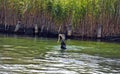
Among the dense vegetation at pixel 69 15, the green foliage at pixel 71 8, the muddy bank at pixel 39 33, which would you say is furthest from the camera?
the green foliage at pixel 71 8

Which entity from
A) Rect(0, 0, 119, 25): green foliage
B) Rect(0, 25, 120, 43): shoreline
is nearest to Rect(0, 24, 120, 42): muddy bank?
Rect(0, 25, 120, 43): shoreline

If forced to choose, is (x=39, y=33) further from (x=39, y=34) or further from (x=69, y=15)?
(x=69, y=15)

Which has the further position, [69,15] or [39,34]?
[69,15]

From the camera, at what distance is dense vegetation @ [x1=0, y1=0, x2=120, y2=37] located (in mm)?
43531

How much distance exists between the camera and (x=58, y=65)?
21531 mm

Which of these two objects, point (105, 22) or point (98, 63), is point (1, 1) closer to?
point (105, 22)

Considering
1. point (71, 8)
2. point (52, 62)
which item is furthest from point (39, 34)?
point (52, 62)

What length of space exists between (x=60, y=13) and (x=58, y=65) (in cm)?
2476

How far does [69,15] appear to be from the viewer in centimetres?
4559

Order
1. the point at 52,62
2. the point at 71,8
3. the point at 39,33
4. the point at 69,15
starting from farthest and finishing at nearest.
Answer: the point at 71,8, the point at 69,15, the point at 39,33, the point at 52,62

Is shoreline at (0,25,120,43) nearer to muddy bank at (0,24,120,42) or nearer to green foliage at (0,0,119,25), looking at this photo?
muddy bank at (0,24,120,42)

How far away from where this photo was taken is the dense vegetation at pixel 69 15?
143 ft

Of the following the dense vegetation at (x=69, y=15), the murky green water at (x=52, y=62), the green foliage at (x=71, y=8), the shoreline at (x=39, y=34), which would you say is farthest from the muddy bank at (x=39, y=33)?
the murky green water at (x=52, y=62)

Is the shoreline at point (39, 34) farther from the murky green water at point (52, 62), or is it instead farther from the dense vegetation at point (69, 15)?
the murky green water at point (52, 62)
